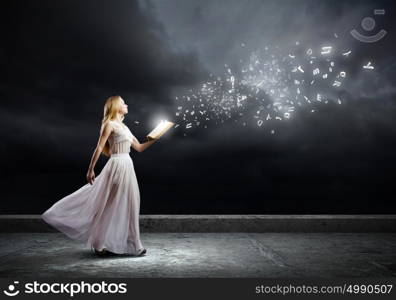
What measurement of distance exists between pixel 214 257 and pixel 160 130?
1.76 metres

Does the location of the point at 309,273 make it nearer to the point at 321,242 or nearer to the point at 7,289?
the point at 321,242

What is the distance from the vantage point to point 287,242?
620cm

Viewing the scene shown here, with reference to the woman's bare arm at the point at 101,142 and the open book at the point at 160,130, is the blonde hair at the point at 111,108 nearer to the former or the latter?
the woman's bare arm at the point at 101,142

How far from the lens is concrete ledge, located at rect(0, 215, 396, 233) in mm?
7109

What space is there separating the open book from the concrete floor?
1.52 metres

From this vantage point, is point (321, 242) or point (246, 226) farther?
point (246, 226)

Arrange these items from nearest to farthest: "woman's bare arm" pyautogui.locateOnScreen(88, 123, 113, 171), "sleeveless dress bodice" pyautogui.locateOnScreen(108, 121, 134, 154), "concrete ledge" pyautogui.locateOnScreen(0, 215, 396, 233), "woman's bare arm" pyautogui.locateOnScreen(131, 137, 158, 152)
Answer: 1. "woman's bare arm" pyautogui.locateOnScreen(88, 123, 113, 171)
2. "sleeveless dress bodice" pyautogui.locateOnScreen(108, 121, 134, 154)
3. "woman's bare arm" pyautogui.locateOnScreen(131, 137, 158, 152)
4. "concrete ledge" pyautogui.locateOnScreen(0, 215, 396, 233)

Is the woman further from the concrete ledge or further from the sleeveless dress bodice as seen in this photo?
the concrete ledge

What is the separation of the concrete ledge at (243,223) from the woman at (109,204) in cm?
187

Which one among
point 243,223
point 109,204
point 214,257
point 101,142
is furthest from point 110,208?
point 243,223

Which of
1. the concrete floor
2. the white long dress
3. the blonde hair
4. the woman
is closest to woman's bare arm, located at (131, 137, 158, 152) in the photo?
the woman

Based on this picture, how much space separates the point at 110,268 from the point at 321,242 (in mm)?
3350

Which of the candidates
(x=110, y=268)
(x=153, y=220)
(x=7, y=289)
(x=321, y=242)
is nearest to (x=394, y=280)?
(x=321, y=242)

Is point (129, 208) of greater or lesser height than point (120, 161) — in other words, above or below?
below
